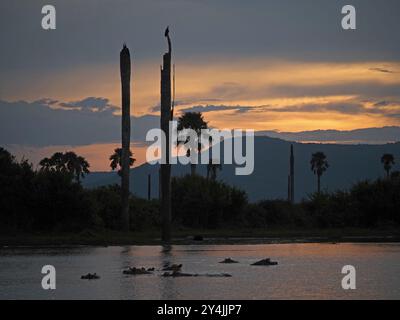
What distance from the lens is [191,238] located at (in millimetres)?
62812

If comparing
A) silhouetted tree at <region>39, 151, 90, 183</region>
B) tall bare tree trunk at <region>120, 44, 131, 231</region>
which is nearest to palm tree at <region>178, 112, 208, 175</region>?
silhouetted tree at <region>39, 151, 90, 183</region>

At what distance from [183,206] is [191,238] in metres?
15.5

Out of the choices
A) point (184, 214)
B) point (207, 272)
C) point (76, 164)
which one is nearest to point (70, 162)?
point (76, 164)

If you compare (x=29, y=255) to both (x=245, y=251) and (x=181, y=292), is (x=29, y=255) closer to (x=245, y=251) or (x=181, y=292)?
(x=245, y=251)

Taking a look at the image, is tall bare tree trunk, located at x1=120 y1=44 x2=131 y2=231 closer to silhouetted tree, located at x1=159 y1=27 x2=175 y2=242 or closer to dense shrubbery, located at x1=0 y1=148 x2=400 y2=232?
dense shrubbery, located at x1=0 y1=148 x2=400 y2=232

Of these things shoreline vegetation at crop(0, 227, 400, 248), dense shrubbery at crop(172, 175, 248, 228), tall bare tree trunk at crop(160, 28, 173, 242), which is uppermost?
tall bare tree trunk at crop(160, 28, 173, 242)

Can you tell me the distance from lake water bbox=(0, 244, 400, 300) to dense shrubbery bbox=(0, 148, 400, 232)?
8.88 meters

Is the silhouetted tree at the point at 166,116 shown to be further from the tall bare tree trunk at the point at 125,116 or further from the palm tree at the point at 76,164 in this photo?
the palm tree at the point at 76,164

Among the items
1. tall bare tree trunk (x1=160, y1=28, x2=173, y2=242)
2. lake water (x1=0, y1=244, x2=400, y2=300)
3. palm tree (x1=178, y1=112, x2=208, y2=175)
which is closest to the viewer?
lake water (x1=0, y1=244, x2=400, y2=300)

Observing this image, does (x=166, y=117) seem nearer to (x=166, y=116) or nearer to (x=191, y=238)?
(x=166, y=116)

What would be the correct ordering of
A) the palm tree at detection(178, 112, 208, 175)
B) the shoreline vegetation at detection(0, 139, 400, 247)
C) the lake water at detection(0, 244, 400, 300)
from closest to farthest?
the lake water at detection(0, 244, 400, 300) → the shoreline vegetation at detection(0, 139, 400, 247) → the palm tree at detection(178, 112, 208, 175)

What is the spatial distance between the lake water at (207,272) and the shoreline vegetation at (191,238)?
2.91 metres

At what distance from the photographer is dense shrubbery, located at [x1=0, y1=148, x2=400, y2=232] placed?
62.8 metres
